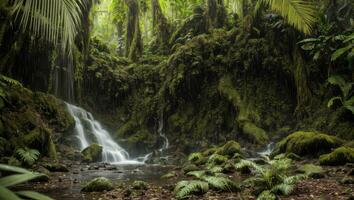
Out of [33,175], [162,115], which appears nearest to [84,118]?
[162,115]

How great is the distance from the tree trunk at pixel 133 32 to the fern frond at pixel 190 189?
16475 mm

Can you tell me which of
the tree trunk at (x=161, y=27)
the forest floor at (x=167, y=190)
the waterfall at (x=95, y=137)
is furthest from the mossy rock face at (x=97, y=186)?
the tree trunk at (x=161, y=27)

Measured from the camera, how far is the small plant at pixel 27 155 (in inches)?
314

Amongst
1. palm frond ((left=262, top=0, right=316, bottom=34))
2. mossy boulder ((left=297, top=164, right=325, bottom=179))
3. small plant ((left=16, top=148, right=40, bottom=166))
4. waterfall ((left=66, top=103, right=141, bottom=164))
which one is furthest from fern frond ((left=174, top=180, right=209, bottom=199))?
waterfall ((left=66, top=103, right=141, bottom=164))

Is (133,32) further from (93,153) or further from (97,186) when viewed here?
(97,186)

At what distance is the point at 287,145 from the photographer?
35.0 ft

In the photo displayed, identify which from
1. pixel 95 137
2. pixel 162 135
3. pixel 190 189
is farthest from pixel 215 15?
pixel 190 189

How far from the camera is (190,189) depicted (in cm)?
530

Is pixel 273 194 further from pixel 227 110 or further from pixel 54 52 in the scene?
pixel 54 52

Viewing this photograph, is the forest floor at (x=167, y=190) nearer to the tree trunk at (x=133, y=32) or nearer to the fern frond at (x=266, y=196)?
the fern frond at (x=266, y=196)

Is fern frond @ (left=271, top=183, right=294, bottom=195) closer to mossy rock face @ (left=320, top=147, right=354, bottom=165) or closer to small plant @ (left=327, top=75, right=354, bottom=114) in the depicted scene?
mossy rock face @ (left=320, top=147, right=354, bottom=165)

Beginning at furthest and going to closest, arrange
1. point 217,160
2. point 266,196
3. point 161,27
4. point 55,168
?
point 161,27 < point 217,160 < point 55,168 < point 266,196

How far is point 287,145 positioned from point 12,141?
25.3ft

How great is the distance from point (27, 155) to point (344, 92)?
401 inches
